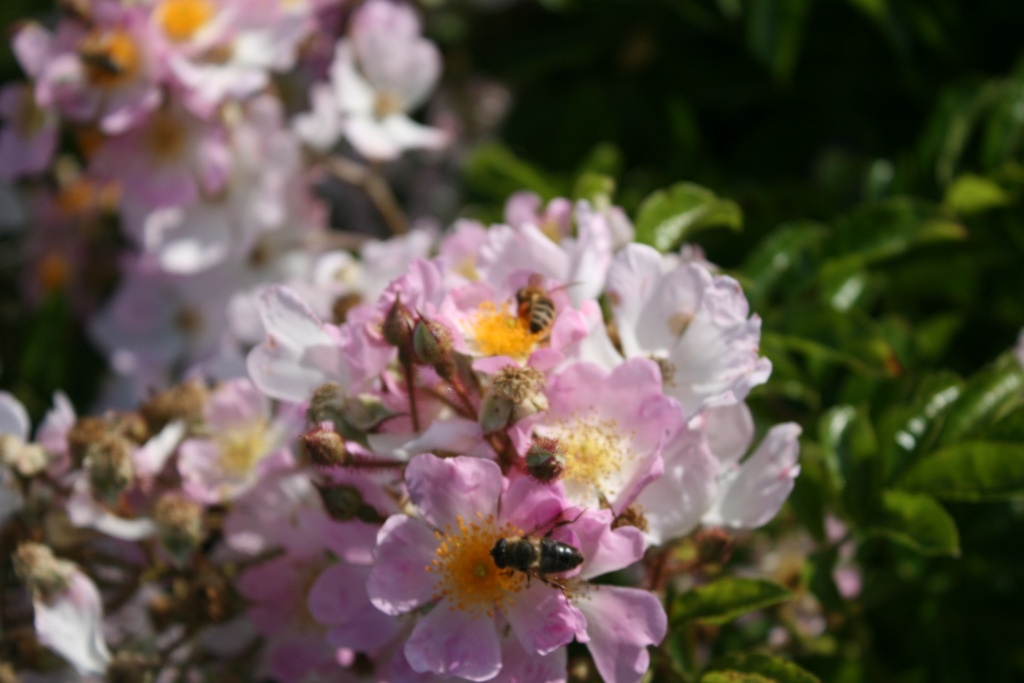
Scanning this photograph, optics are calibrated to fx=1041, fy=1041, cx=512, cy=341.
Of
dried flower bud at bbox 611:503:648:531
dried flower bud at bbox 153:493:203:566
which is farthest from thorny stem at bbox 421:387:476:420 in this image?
dried flower bud at bbox 153:493:203:566

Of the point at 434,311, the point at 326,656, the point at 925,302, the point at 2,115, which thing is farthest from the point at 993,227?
the point at 2,115

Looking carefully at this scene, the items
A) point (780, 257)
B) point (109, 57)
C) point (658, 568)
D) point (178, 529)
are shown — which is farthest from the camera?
point (109, 57)

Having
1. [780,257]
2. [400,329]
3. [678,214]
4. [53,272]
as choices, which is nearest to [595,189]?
[678,214]

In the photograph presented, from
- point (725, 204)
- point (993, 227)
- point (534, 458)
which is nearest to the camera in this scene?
point (534, 458)

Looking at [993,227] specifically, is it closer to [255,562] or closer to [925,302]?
[925,302]

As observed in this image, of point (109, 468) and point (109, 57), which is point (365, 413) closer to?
point (109, 468)

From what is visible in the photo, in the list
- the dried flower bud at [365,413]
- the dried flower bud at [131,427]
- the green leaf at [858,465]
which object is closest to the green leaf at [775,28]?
the green leaf at [858,465]

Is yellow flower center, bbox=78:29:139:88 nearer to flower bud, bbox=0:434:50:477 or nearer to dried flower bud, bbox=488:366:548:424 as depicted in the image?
flower bud, bbox=0:434:50:477
